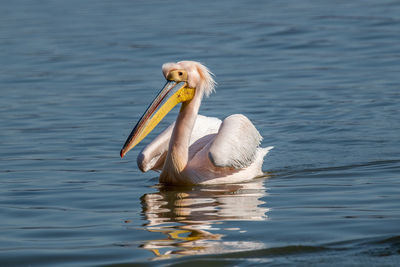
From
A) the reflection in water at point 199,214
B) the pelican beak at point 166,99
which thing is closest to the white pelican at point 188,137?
the pelican beak at point 166,99

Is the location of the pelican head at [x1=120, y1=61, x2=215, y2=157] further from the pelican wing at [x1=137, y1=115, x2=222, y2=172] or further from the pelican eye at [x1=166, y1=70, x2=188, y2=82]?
the pelican wing at [x1=137, y1=115, x2=222, y2=172]

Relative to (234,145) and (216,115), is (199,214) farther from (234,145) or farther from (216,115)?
(216,115)

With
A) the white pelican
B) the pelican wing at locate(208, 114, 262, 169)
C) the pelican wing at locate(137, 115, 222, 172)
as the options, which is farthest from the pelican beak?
the pelican wing at locate(208, 114, 262, 169)

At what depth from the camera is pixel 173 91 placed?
6.60 m

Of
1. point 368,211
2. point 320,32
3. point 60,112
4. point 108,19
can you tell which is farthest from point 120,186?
point 108,19

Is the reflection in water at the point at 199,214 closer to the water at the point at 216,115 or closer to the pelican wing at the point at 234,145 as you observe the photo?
the water at the point at 216,115

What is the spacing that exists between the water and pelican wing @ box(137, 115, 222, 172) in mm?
199

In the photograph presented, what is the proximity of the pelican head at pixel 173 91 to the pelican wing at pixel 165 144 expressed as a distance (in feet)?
0.63

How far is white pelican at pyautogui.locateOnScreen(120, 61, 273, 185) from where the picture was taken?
21.3 feet

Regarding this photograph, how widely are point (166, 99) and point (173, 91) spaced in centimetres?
8

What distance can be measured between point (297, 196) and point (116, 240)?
1.59 m

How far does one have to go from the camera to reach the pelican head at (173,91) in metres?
6.50

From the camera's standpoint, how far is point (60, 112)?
9.48 m

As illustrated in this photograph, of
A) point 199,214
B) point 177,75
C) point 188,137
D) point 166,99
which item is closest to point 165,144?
point 188,137
